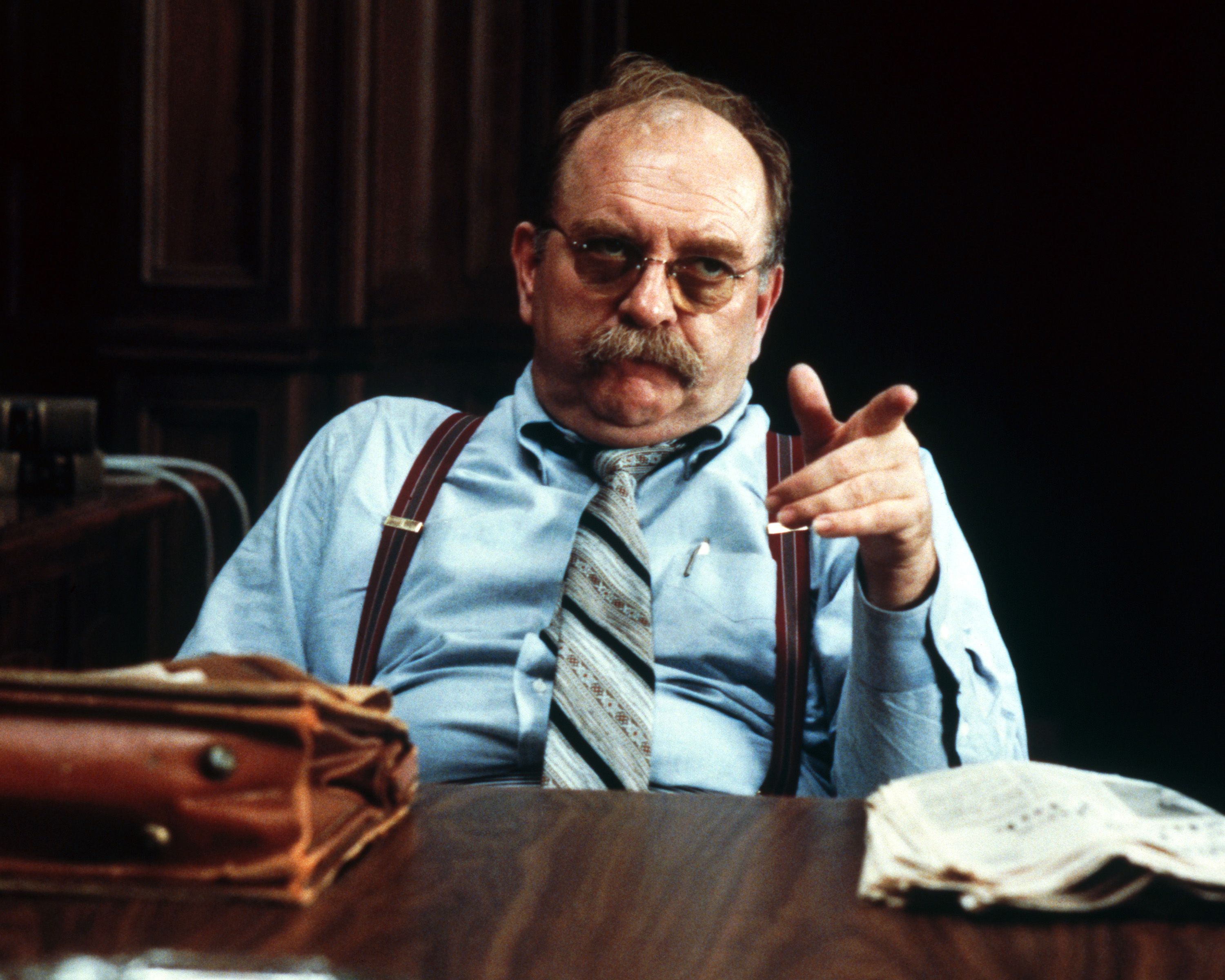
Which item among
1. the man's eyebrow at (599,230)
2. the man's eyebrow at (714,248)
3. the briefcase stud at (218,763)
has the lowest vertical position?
the briefcase stud at (218,763)

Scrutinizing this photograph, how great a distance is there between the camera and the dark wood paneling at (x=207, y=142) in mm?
2676

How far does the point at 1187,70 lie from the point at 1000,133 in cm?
43

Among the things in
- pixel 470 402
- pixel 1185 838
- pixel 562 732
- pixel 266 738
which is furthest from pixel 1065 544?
pixel 266 738

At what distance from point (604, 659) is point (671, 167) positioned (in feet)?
2.11

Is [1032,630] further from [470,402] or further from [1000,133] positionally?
[470,402]

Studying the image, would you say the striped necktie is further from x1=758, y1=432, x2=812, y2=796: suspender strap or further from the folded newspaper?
the folded newspaper

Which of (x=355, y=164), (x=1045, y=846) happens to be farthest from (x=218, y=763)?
(x=355, y=164)

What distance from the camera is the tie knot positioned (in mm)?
1473

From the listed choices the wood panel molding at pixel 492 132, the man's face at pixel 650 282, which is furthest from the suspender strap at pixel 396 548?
the wood panel molding at pixel 492 132

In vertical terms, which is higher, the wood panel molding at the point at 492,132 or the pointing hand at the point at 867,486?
the wood panel molding at the point at 492,132

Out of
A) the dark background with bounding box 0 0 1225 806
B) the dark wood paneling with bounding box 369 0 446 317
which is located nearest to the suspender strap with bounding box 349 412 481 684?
the dark background with bounding box 0 0 1225 806

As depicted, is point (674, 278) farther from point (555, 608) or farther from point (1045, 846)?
point (1045, 846)

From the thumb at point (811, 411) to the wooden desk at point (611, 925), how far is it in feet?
1.34

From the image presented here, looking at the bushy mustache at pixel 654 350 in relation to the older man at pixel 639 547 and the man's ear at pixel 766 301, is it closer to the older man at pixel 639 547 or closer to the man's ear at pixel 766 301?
the older man at pixel 639 547
